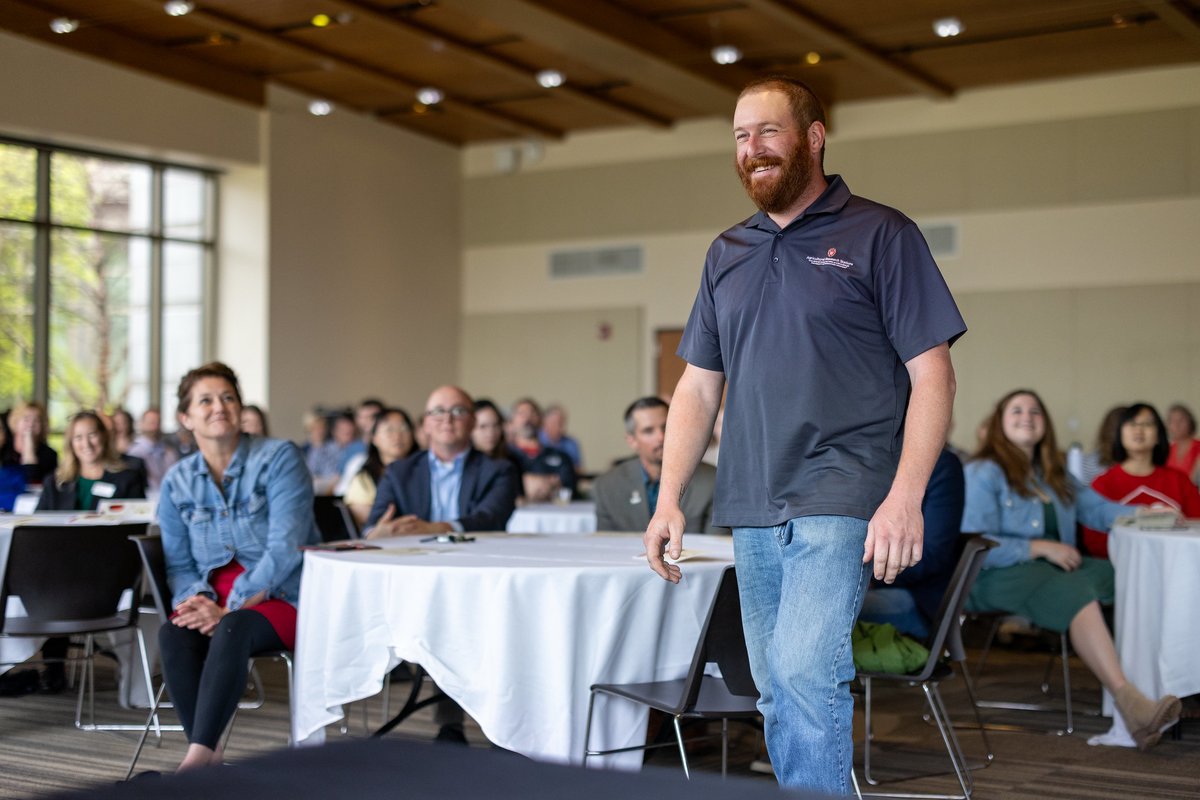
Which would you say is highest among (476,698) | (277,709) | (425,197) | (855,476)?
(425,197)

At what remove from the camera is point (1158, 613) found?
4938mm

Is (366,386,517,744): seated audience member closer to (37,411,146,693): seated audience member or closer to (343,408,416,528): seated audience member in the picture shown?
(343,408,416,528): seated audience member

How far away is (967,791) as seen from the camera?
4129mm

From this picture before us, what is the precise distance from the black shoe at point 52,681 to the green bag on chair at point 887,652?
381cm

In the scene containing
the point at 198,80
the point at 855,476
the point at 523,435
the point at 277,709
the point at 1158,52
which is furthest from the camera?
the point at 198,80

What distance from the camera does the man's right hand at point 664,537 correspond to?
265cm

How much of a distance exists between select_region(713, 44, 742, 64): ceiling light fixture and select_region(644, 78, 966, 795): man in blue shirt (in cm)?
913

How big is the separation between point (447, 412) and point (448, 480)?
0.28m

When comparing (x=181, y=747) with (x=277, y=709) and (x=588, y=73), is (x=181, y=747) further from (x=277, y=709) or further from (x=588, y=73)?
(x=588, y=73)

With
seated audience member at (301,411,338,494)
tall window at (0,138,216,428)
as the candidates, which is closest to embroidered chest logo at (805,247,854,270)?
seated audience member at (301,411,338,494)

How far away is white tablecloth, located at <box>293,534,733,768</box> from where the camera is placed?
11.8ft

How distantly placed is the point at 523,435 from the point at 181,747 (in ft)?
17.4

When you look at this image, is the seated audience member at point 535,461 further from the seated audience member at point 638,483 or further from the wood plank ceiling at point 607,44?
the wood plank ceiling at point 607,44

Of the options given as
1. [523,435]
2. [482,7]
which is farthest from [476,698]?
[482,7]
